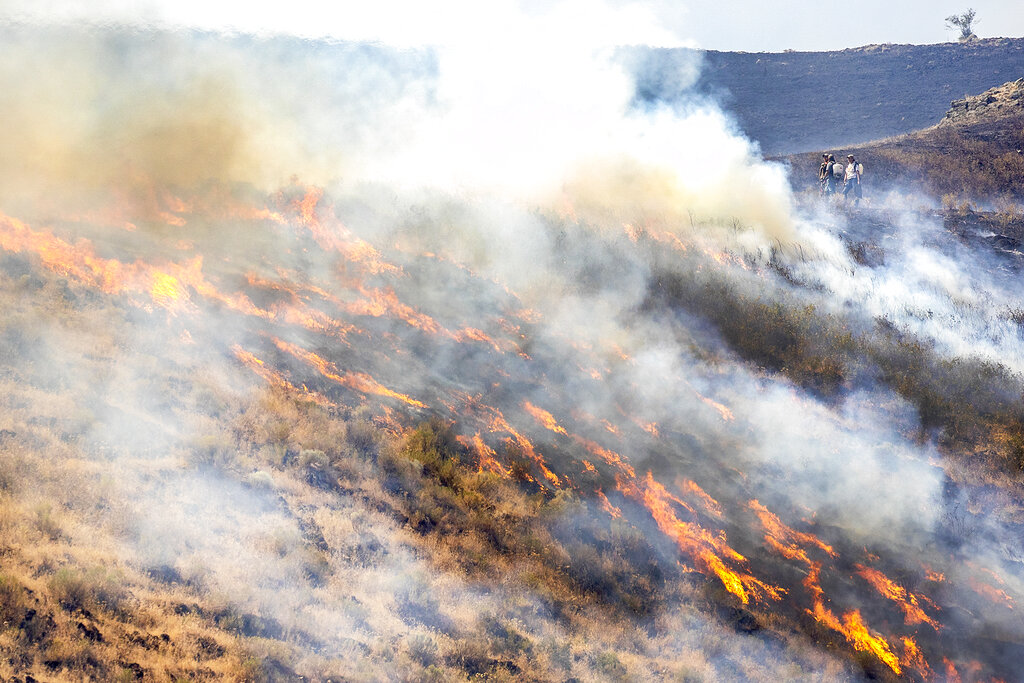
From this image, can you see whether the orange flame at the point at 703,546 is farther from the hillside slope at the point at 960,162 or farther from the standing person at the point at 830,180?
the hillside slope at the point at 960,162

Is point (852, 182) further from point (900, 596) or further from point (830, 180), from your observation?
point (900, 596)

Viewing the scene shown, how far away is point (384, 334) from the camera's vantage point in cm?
1445

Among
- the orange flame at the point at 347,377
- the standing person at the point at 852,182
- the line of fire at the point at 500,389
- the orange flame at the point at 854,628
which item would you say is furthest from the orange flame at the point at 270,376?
the standing person at the point at 852,182

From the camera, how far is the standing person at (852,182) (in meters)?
23.2

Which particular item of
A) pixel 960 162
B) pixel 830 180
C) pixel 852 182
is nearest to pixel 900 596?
pixel 852 182

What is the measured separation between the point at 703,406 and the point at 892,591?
15.7 feet

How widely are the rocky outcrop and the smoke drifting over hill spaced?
1909cm

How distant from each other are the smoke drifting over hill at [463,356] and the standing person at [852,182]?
292 cm

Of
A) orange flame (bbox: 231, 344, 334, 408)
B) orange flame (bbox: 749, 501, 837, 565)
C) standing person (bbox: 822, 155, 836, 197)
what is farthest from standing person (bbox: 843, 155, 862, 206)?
orange flame (bbox: 231, 344, 334, 408)

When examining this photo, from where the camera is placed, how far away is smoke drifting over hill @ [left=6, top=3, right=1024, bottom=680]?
9.40m

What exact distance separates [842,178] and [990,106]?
18.5m

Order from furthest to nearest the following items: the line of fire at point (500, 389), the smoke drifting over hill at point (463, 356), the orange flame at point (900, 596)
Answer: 1. the line of fire at point (500, 389)
2. the orange flame at point (900, 596)
3. the smoke drifting over hill at point (463, 356)

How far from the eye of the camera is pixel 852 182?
2341cm

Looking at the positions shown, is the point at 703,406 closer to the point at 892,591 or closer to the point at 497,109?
the point at 892,591
